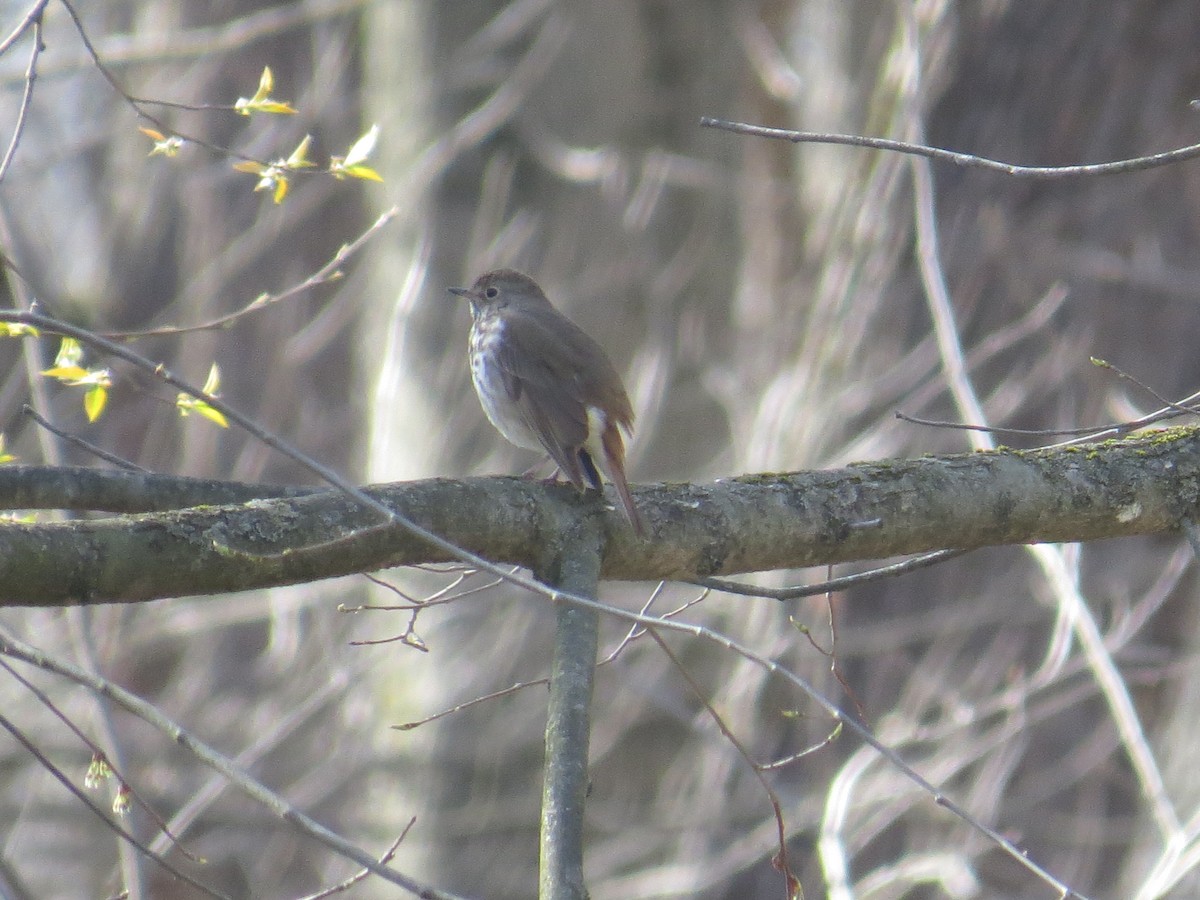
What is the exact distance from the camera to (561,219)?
7594 mm

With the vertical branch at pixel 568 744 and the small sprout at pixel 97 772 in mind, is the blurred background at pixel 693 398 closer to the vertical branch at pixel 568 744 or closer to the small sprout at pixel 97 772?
the small sprout at pixel 97 772

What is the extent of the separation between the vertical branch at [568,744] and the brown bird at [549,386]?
1.13 m

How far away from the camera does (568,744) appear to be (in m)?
1.91

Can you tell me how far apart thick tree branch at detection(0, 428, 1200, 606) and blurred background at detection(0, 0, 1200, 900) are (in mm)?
2446

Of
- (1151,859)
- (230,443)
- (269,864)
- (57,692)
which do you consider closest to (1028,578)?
(1151,859)

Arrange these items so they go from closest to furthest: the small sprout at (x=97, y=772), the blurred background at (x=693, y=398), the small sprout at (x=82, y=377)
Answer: the small sprout at (x=97, y=772) → the small sprout at (x=82, y=377) → the blurred background at (x=693, y=398)

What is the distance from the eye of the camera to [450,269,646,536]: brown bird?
3471 mm

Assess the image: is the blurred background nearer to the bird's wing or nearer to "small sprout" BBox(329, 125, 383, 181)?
the bird's wing

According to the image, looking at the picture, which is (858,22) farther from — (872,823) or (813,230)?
(872,823)

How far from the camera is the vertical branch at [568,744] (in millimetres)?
1753

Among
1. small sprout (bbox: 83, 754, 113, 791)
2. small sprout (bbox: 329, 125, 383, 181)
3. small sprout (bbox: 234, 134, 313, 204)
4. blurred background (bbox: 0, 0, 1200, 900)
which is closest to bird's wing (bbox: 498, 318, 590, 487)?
small sprout (bbox: 329, 125, 383, 181)

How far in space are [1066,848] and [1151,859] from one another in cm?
59

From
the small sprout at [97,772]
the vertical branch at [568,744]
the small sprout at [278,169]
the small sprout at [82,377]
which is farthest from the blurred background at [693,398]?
the vertical branch at [568,744]

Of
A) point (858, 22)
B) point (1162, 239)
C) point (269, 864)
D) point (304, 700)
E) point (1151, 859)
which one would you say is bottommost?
point (1151, 859)
